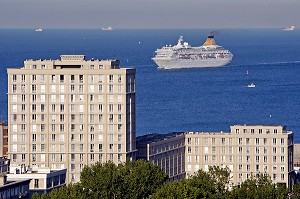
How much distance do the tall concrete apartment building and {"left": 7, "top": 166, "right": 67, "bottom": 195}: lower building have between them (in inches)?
377

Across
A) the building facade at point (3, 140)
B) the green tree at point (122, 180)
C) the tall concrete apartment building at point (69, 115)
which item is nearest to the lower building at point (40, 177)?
the green tree at point (122, 180)

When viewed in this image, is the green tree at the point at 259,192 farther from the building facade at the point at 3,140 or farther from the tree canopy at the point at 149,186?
the building facade at the point at 3,140

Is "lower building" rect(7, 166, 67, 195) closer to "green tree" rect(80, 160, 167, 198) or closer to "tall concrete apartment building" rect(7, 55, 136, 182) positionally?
"green tree" rect(80, 160, 167, 198)

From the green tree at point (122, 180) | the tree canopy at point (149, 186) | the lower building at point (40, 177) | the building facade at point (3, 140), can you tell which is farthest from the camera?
the building facade at point (3, 140)

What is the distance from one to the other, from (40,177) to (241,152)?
2731cm

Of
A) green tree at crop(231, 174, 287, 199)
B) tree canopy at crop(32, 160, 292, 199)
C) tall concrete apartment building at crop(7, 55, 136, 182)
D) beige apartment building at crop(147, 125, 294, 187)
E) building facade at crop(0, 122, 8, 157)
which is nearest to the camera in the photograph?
tree canopy at crop(32, 160, 292, 199)

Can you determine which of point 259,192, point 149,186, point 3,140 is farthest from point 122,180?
point 3,140

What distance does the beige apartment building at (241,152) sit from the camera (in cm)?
12075

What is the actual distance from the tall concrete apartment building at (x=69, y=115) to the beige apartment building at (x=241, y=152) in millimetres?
9224

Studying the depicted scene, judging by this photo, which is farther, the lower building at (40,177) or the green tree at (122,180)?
the lower building at (40,177)

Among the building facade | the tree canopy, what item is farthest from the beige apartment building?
the tree canopy

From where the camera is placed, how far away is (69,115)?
113m

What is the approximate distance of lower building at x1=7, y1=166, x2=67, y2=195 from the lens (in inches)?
3821

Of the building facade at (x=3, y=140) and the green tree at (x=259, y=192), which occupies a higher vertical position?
the building facade at (x=3, y=140)
